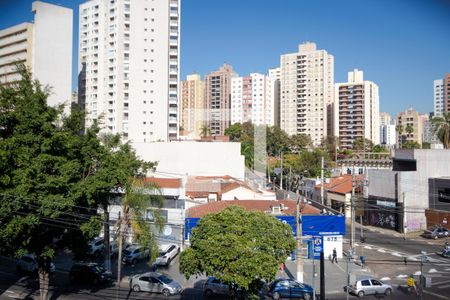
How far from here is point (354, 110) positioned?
11056cm

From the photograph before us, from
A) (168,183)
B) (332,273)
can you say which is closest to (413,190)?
(332,273)

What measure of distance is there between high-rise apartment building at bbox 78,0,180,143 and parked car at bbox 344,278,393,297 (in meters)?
50.3

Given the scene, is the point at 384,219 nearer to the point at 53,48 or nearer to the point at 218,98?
the point at 53,48

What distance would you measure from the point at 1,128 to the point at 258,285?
12.6 metres

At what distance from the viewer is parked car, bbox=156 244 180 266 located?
27.5m

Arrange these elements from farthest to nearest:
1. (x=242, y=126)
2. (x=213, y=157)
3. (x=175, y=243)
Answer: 1. (x=242, y=126)
2. (x=213, y=157)
3. (x=175, y=243)

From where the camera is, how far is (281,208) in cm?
3212

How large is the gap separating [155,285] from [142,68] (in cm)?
5231

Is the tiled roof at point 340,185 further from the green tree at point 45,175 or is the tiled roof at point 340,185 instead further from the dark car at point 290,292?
the green tree at point 45,175

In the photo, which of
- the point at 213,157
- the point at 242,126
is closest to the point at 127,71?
the point at 213,157

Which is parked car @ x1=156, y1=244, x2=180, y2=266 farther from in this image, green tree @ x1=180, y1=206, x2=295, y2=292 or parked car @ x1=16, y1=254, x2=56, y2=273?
green tree @ x1=180, y1=206, x2=295, y2=292

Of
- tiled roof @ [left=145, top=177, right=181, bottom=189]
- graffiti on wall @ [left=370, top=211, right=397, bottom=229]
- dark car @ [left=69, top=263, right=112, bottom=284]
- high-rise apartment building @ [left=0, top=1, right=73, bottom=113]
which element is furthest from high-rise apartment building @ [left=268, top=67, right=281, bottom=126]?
dark car @ [left=69, top=263, right=112, bottom=284]

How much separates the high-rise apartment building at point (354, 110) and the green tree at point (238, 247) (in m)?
96.0

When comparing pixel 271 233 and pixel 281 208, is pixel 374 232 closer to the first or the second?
pixel 281 208
